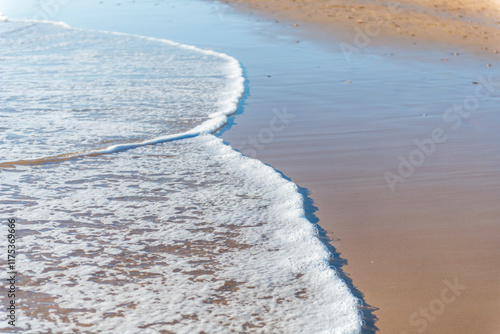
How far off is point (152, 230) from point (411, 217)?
1763 mm

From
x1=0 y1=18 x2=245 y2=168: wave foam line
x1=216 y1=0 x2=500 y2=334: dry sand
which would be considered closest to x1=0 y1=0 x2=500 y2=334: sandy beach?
x1=216 y1=0 x2=500 y2=334: dry sand

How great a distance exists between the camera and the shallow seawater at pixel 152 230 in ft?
9.07

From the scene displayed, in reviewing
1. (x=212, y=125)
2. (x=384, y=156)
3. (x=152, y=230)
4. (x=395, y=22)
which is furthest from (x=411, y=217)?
(x=395, y=22)

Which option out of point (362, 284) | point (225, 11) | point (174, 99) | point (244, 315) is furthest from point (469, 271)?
point (225, 11)

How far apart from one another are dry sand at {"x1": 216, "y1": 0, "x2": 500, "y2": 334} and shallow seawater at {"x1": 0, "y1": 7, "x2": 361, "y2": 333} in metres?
0.22

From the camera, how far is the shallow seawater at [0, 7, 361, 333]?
2.77m

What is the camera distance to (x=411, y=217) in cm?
380

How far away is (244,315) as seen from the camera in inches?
108

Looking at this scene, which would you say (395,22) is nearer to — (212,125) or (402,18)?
(402,18)

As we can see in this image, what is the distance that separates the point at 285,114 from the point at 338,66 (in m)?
2.80

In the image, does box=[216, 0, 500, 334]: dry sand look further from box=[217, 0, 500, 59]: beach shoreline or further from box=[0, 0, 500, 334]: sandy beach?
box=[217, 0, 500, 59]: beach shoreline

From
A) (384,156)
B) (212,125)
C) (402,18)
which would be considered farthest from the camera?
(402,18)

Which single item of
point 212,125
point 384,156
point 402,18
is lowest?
point 212,125

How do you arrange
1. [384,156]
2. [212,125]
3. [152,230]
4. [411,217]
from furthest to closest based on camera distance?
[212,125] → [384,156] → [411,217] → [152,230]
